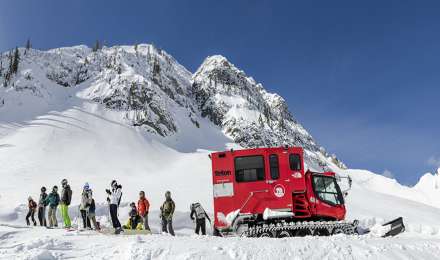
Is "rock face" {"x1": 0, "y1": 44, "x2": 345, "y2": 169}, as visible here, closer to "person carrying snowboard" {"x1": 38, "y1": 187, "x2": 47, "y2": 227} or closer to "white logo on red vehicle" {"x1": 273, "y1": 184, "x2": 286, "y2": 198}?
"person carrying snowboard" {"x1": 38, "y1": 187, "x2": 47, "y2": 227}

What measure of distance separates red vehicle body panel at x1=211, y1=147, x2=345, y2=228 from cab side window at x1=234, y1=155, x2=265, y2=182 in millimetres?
85

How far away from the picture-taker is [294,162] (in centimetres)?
1628

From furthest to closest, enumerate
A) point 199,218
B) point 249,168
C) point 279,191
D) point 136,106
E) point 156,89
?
1. point 156,89
2. point 136,106
3. point 199,218
4. point 249,168
5. point 279,191

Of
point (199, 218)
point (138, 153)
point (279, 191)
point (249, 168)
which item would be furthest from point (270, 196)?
point (138, 153)

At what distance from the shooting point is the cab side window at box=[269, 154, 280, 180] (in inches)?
637

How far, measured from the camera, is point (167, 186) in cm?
4072

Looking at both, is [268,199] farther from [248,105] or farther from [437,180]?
[248,105]

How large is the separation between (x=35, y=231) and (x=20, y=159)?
3417 centimetres

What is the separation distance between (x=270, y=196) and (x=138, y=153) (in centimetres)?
4465

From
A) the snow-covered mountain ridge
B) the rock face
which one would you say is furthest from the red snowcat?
the rock face


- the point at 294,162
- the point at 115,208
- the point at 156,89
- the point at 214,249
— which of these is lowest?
the point at 214,249

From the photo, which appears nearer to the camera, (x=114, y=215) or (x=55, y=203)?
(x=114, y=215)

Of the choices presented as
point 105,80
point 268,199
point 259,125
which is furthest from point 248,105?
point 268,199

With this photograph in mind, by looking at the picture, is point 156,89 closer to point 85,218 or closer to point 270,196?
point 85,218
